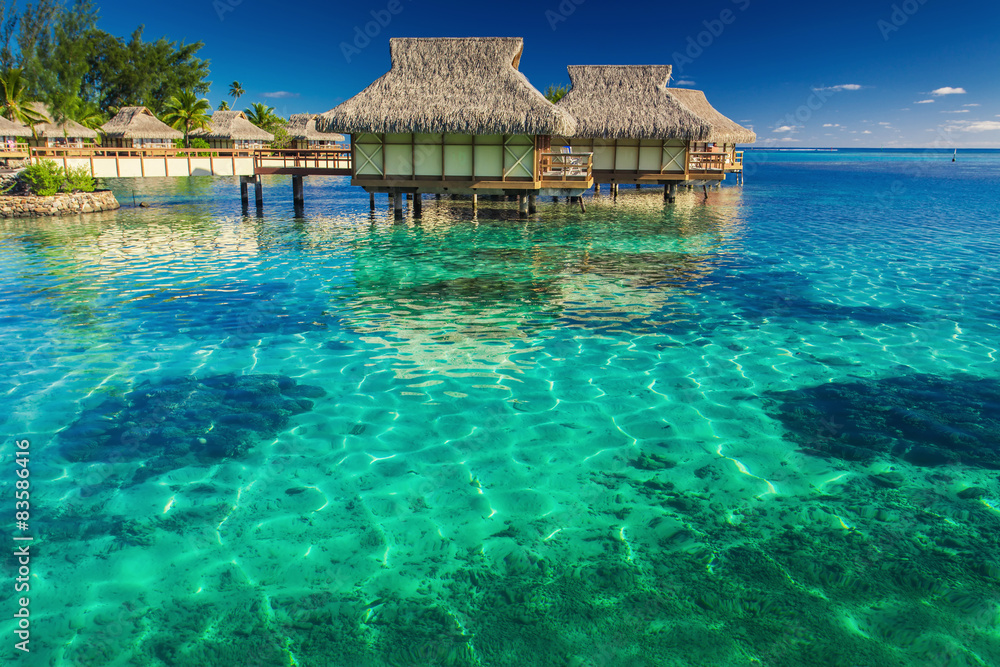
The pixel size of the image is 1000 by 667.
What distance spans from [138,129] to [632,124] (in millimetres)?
42534

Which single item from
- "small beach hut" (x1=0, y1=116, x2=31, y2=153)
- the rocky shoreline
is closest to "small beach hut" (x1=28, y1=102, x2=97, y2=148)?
"small beach hut" (x1=0, y1=116, x2=31, y2=153)

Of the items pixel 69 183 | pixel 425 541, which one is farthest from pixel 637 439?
pixel 69 183

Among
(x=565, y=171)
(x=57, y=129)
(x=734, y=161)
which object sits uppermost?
(x=57, y=129)

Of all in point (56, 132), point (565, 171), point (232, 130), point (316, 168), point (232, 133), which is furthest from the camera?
point (232, 130)

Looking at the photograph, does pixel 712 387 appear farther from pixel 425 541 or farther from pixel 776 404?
pixel 425 541

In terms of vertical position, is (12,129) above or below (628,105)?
above

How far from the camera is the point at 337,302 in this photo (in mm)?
10570

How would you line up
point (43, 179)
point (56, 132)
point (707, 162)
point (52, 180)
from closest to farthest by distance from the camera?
point (43, 179)
point (52, 180)
point (707, 162)
point (56, 132)

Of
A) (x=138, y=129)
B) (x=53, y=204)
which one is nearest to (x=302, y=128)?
(x=138, y=129)

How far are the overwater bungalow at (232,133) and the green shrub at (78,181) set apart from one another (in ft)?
109

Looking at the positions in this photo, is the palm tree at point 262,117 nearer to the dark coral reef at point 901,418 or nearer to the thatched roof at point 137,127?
the thatched roof at point 137,127

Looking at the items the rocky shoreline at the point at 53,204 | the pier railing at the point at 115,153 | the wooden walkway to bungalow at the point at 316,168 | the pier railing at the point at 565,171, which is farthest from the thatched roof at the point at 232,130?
the pier railing at the point at 565,171

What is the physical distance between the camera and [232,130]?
181 feet

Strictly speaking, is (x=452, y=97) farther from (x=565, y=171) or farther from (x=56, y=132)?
(x=56, y=132)
